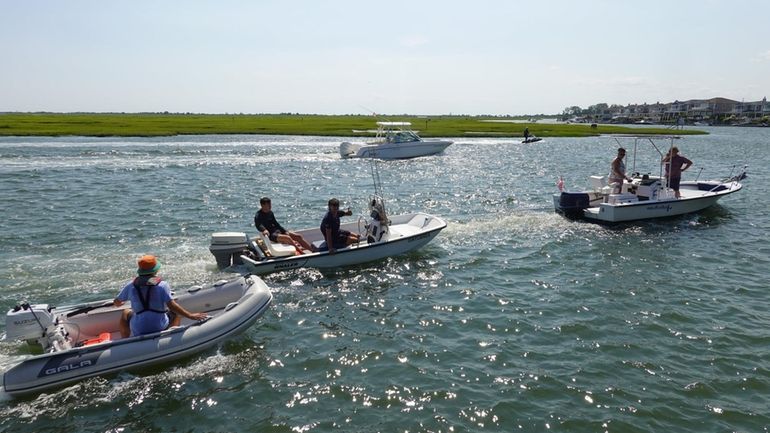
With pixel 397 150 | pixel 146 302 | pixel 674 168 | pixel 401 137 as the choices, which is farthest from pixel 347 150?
pixel 146 302

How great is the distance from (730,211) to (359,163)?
87.2ft

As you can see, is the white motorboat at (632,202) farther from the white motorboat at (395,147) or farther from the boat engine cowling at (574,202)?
the white motorboat at (395,147)

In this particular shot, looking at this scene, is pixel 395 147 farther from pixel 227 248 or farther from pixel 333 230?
pixel 227 248

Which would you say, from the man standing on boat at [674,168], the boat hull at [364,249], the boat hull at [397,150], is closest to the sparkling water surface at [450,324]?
the boat hull at [364,249]

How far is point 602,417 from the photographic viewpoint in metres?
7.71

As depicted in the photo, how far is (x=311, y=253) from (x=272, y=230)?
4.65 ft

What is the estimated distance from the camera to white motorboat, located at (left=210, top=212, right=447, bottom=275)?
44.7 feet

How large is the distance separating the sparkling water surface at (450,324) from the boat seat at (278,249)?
53 centimetres

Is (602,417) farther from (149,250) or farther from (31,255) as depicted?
(31,255)

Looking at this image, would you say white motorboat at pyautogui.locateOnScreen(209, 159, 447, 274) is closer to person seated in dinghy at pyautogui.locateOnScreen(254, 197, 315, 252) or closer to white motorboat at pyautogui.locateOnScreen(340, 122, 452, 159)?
person seated in dinghy at pyautogui.locateOnScreen(254, 197, 315, 252)

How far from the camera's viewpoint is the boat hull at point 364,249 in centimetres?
1353

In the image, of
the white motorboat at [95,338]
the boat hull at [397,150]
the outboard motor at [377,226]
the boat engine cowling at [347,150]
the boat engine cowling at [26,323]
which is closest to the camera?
the white motorboat at [95,338]

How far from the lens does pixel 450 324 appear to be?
432 inches

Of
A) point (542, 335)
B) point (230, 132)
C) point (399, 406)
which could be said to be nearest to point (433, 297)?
point (542, 335)
